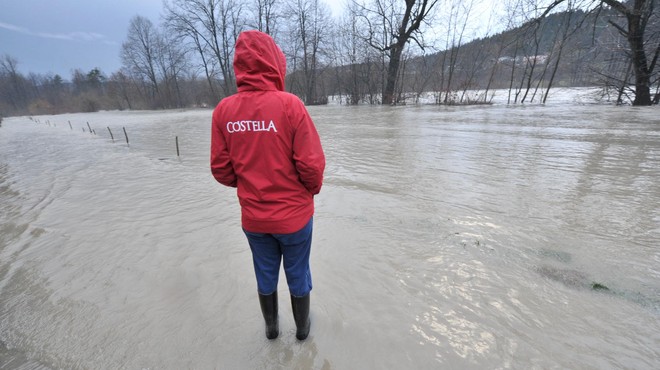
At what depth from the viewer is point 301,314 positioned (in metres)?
2.01

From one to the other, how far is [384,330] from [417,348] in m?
0.26

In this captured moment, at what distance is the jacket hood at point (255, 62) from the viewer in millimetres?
1533

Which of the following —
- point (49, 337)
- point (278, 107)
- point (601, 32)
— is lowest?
point (49, 337)

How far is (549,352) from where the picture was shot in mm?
1890

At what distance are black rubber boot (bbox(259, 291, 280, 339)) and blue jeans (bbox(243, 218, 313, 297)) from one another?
0.06m

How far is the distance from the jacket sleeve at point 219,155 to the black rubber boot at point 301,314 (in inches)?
38.9

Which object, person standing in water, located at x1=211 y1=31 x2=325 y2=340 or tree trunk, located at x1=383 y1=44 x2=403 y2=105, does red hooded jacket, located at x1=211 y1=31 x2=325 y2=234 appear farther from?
tree trunk, located at x1=383 y1=44 x2=403 y2=105

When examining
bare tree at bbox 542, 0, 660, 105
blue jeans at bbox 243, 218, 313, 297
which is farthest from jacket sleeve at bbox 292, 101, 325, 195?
bare tree at bbox 542, 0, 660, 105

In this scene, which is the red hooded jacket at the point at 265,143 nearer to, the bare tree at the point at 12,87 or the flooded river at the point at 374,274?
the flooded river at the point at 374,274

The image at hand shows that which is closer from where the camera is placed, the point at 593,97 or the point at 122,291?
the point at 122,291

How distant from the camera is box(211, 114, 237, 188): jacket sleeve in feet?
5.49

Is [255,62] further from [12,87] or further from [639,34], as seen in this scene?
[12,87]

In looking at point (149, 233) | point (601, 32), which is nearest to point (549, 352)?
point (149, 233)

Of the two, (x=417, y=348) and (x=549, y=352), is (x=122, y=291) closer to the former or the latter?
(x=417, y=348)
